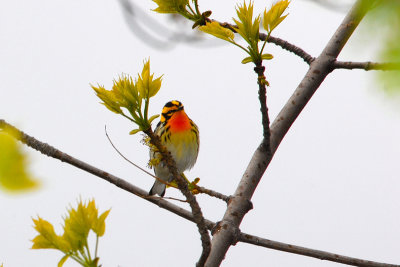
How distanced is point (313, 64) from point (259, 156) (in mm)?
465

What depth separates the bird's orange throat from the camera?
4.45 m

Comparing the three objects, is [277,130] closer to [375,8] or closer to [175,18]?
[175,18]

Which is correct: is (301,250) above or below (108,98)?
above

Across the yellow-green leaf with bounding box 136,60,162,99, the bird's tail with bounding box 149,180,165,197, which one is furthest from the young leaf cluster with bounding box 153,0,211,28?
the bird's tail with bounding box 149,180,165,197

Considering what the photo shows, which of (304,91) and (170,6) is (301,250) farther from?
(170,6)

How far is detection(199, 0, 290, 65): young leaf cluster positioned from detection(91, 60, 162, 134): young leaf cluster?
0.86ft

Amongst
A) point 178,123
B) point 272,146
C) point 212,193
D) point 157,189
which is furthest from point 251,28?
point 157,189

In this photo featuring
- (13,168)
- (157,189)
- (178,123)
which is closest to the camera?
(13,168)

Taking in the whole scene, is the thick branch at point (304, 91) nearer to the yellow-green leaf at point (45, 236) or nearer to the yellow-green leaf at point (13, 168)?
the yellow-green leaf at point (45, 236)

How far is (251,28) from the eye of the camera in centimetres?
150

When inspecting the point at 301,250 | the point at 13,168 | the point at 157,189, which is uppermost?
the point at 157,189

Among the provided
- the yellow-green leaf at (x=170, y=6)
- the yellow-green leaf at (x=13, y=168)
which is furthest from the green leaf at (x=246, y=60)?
the yellow-green leaf at (x=13, y=168)

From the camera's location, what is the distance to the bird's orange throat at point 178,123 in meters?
4.45

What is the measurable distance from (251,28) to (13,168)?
0.92 metres
